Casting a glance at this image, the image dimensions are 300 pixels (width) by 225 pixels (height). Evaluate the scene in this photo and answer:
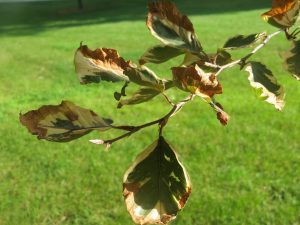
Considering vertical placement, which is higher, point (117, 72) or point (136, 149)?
point (117, 72)

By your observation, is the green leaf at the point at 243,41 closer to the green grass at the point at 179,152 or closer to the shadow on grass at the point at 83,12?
the green grass at the point at 179,152

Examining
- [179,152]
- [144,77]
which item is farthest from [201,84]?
[179,152]

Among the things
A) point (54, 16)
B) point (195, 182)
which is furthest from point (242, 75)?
point (54, 16)

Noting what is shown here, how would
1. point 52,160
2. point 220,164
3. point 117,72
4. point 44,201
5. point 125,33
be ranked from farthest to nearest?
1. point 125,33
2. point 52,160
3. point 220,164
4. point 44,201
5. point 117,72

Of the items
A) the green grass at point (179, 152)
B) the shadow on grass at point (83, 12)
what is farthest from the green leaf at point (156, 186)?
the shadow on grass at point (83, 12)

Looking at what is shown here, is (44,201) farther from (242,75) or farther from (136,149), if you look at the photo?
(242,75)

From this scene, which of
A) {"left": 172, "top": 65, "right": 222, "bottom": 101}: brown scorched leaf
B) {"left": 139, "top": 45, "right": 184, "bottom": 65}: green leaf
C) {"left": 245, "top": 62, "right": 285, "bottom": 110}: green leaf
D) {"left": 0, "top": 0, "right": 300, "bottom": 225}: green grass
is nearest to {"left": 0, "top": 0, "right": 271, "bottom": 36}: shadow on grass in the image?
{"left": 0, "top": 0, "right": 300, "bottom": 225}: green grass

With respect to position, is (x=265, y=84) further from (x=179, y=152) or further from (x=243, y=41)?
(x=179, y=152)
